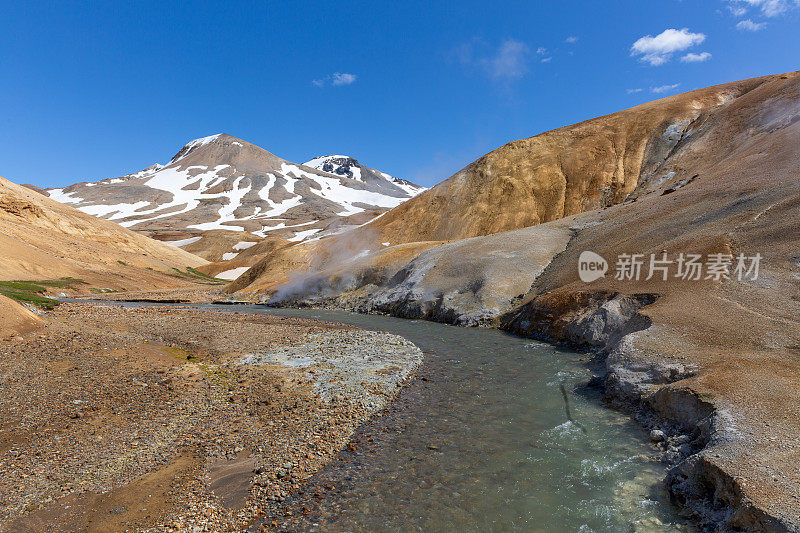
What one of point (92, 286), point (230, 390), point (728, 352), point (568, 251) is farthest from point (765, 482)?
point (92, 286)

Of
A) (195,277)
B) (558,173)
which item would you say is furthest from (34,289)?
(558,173)

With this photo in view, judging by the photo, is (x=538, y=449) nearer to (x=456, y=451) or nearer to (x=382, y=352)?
(x=456, y=451)

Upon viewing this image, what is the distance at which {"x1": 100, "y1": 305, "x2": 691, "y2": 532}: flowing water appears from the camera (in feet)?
23.7

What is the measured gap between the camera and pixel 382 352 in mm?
19750

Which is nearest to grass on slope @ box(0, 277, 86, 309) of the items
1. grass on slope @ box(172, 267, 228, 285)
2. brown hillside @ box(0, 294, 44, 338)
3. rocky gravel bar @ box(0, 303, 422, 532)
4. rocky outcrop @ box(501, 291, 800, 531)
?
brown hillside @ box(0, 294, 44, 338)

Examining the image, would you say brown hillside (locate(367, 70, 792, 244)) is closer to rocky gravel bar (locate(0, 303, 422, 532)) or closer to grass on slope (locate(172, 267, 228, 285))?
grass on slope (locate(172, 267, 228, 285))

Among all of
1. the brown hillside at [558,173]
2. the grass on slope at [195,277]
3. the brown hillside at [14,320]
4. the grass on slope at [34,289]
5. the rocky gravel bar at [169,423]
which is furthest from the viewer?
the grass on slope at [195,277]

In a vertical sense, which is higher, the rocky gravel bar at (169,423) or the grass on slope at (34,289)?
the grass on slope at (34,289)

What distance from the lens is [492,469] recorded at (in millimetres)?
8914

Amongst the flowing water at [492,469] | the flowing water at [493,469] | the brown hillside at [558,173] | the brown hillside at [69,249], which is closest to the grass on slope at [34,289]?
the brown hillside at [69,249]

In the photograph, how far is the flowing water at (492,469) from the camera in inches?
284

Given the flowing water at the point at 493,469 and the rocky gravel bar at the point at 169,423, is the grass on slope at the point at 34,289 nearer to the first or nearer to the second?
the rocky gravel bar at the point at 169,423

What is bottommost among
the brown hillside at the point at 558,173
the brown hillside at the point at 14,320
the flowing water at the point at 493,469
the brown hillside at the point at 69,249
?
the flowing water at the point at 493,469

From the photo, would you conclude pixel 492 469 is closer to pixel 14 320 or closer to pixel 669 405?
pixel 669 405
